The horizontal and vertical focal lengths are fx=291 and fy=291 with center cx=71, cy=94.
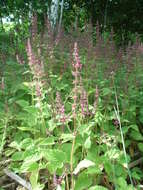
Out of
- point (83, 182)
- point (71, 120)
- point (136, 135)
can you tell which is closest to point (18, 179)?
point (83, 182)

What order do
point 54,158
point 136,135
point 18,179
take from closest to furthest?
point 54,158
point 18,179
point 136,135

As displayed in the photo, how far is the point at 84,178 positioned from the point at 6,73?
164 centimetres

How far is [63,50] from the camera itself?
330 cm

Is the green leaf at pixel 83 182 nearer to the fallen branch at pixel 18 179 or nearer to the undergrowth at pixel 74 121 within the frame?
the undergrowth at pixel 74 121

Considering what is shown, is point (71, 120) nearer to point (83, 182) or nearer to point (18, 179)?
point (83, 182)

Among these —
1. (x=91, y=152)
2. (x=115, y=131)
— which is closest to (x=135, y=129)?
(x=115, y=131)

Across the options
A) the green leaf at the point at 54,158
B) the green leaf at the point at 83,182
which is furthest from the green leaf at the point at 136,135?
the green leaf at the point at 54,158

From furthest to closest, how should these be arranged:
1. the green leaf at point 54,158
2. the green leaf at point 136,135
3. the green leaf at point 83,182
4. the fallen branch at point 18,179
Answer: the green leaf at point 136,135 < the fallen branch at point 18,179 < the green leaf at point 83,182 < the green leaf at point 54,158

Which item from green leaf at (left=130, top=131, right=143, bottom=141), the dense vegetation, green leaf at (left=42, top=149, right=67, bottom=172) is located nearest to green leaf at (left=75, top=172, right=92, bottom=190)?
the dense vegetation

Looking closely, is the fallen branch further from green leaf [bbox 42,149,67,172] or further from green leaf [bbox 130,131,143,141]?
green leaf [bbox 130,131,143,141]

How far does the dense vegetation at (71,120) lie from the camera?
166 centimetres

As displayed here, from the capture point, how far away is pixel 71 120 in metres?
1.65

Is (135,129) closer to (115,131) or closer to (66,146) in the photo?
(115,131)

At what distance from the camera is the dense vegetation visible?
166 centimetres
